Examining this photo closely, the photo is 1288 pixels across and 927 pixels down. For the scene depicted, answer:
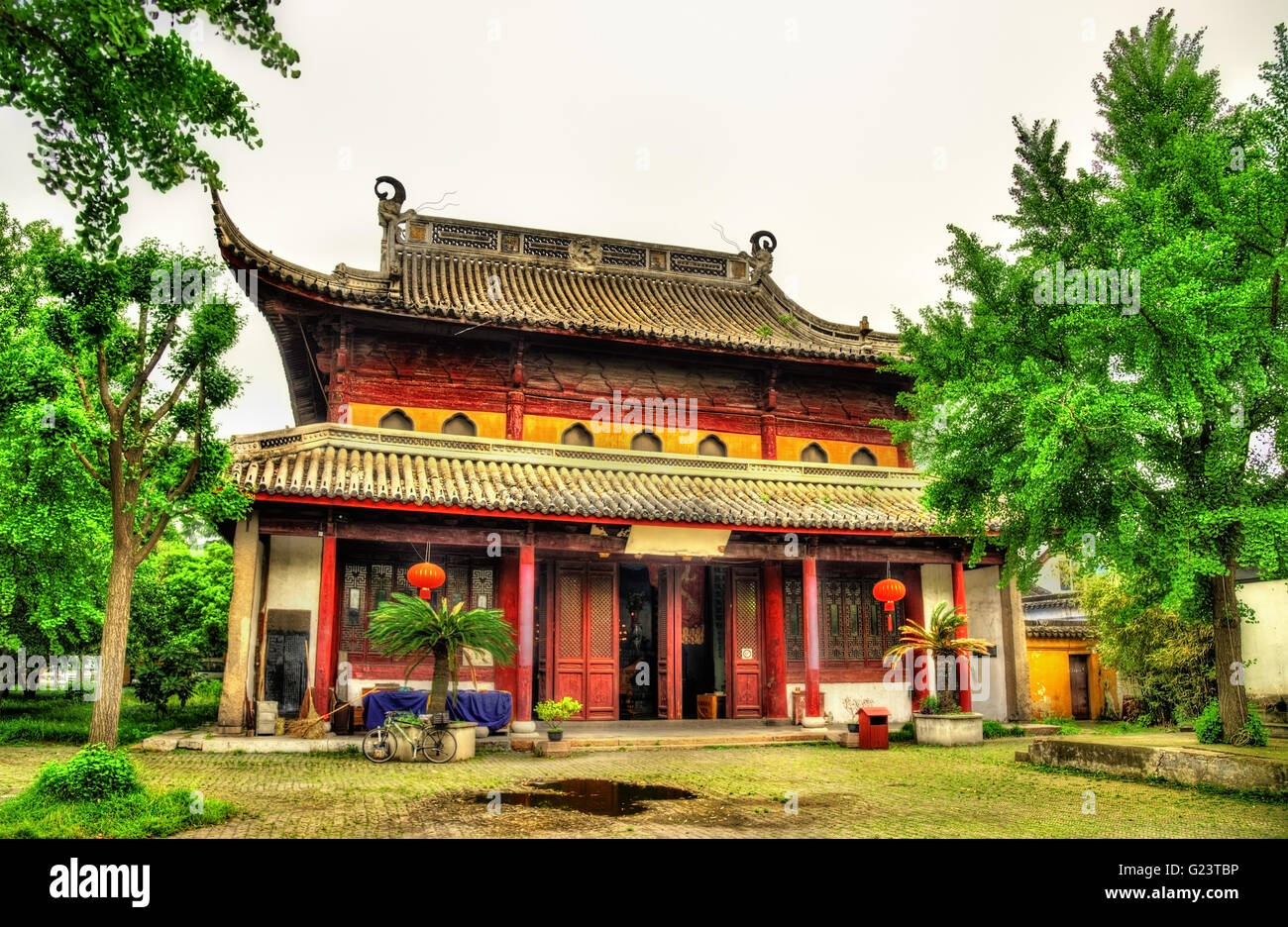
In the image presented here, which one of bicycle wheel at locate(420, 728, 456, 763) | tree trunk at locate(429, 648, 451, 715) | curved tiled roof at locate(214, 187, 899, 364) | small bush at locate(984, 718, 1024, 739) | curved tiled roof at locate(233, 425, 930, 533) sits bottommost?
small bush at locate(984, 718, 1024, 739)

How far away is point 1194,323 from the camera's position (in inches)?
340

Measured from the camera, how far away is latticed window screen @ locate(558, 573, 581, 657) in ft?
50.9

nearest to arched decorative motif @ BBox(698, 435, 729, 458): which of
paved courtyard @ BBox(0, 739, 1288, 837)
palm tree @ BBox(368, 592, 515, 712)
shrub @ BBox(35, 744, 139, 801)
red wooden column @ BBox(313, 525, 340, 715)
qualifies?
paved courtyard @ BBox(0, 739, 1288, 837)

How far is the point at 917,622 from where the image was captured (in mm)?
17156

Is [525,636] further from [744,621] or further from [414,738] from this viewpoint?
[744,621]

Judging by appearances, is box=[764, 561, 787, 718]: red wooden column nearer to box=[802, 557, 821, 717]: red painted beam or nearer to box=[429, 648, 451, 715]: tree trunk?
box=[802, 557, 821, 717]: red painted beam

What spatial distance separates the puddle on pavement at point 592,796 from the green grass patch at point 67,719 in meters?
7.02

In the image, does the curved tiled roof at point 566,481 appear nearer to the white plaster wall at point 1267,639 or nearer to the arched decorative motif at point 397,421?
the arched decorative motif at point 397,421

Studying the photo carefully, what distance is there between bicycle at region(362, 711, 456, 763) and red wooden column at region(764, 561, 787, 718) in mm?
6465

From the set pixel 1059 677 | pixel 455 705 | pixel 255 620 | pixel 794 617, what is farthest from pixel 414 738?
pixel 1059 677

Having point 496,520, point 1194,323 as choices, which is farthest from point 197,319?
point 1194,323

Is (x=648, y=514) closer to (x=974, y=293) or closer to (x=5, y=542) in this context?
(x=974, y=293)

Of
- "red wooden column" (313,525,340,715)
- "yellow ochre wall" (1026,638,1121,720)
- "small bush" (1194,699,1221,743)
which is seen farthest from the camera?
"yellow ochre wall" (1026,638,1121,720)

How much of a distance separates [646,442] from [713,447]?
129cm
